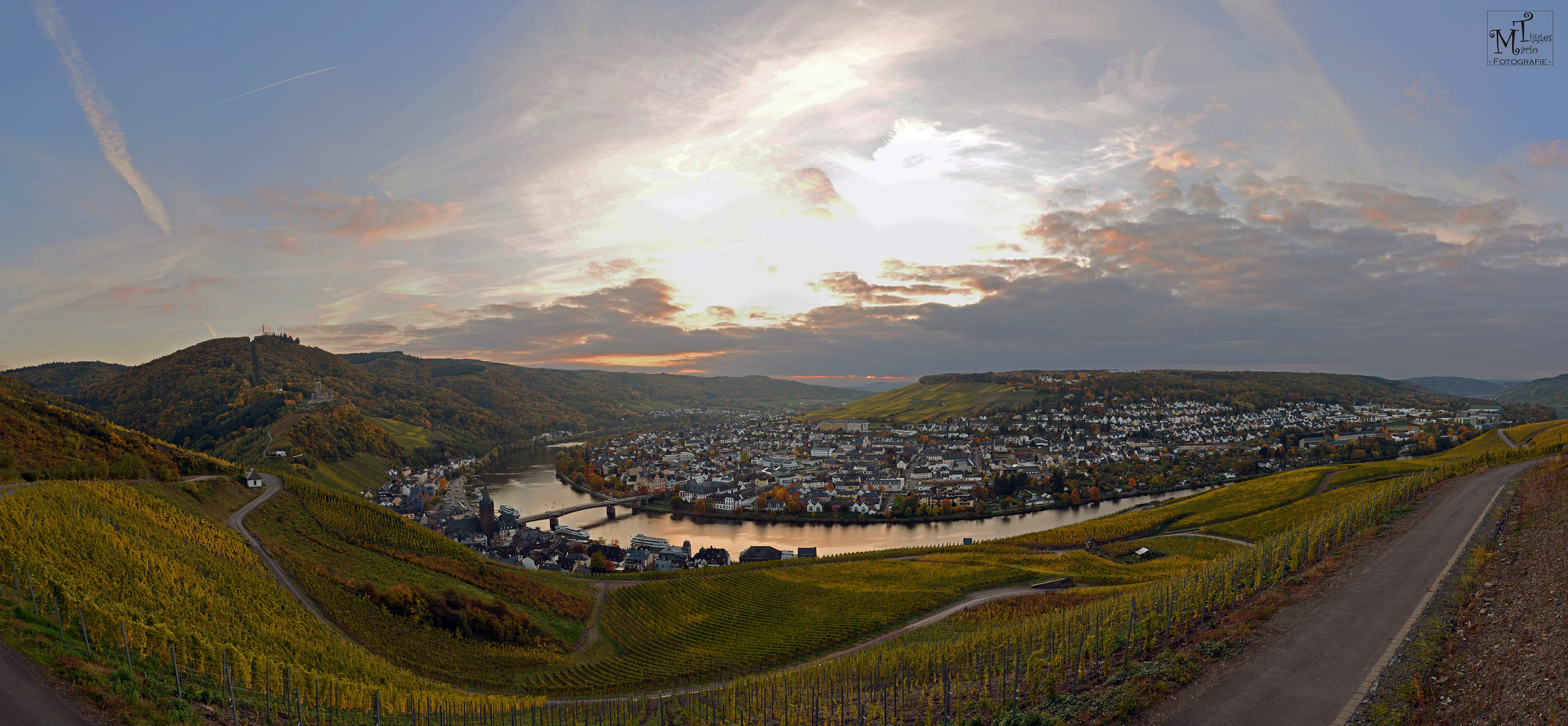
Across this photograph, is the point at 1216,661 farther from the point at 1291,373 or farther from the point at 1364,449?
the point at 1291,373

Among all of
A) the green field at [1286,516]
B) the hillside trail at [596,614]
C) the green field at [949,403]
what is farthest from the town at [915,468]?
the green field at [1286,516]

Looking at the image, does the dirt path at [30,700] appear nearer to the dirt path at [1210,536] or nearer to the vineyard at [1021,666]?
the vineyard at [1021,666]

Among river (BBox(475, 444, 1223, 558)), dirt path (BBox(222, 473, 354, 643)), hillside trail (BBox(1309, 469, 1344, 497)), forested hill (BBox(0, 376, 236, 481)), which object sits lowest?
river (BBox(475, 444, 1223, 558))

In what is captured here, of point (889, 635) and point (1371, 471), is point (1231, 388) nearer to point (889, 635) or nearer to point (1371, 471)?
point (1371, 471)

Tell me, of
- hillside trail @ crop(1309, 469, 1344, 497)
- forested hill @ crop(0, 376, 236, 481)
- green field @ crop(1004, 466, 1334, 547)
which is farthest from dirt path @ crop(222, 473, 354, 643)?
hillside trail @ crop(1309, 469, 1344, 497)

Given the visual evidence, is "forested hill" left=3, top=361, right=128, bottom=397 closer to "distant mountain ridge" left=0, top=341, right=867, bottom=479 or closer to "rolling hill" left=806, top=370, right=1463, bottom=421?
"distant mountain ridge" left=0, top=341, right=867, bottom=479

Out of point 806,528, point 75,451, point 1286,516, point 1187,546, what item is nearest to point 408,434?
point 806,528
